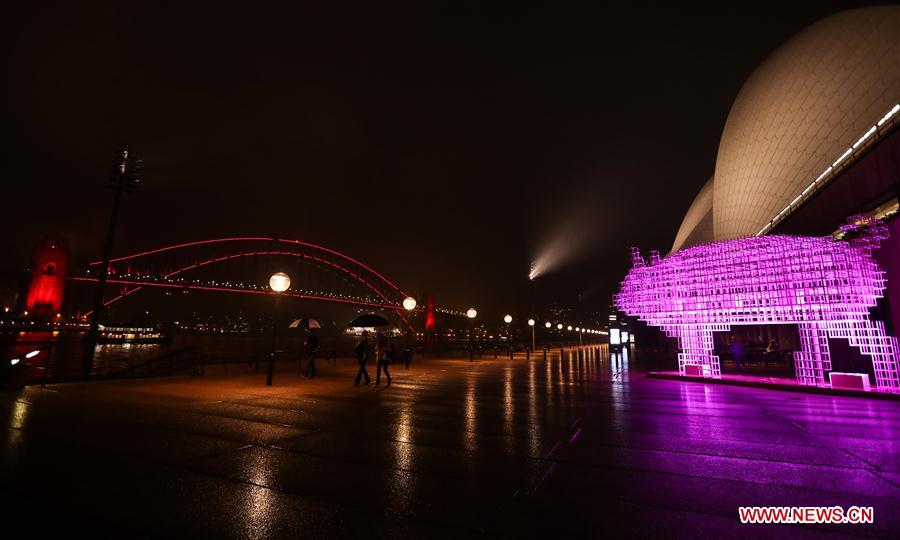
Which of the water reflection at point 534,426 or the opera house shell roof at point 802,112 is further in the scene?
the opera house shell roof at point 802,112

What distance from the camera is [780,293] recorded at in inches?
515

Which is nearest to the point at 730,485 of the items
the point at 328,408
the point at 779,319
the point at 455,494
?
the point at 455,494

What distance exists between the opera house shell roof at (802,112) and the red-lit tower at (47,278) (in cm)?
8656

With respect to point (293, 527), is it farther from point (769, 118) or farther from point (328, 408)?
point (769, 118)

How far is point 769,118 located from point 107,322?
443 feet

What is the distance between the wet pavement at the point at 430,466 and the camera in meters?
3.51

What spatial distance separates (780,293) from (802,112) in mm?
13818

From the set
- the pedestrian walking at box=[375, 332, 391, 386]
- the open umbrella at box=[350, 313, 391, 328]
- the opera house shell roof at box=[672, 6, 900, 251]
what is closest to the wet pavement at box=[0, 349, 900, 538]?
the pedestrian walking at box=[375, 332, 391, 386]

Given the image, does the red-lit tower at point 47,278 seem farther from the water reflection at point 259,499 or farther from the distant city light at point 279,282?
the water reflection at point 259,499

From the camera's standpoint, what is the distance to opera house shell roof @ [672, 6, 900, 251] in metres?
16.8

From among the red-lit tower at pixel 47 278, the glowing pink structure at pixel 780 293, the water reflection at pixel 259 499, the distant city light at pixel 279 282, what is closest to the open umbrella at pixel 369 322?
the distant city light at pixel 279 282

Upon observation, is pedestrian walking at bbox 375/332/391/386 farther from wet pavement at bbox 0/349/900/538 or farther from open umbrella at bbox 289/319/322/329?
open umbrella at bbox 289/319/322/329

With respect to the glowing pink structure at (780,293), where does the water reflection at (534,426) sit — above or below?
below

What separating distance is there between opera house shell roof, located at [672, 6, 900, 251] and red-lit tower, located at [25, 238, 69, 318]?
86.6m
